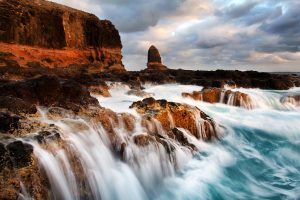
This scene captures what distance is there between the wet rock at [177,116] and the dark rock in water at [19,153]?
4.93m

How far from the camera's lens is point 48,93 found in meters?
9.20

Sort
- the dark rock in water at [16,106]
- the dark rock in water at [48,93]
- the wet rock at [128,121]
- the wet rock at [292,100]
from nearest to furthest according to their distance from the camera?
the dark rock in water at [16,106]
the dark rock in water at [48,93]
the wet rock at [128,121]
the wet rock at [292,100]

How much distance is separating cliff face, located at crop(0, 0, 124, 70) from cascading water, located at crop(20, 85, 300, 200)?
28706 mm

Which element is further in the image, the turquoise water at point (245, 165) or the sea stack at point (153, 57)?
the sea stack at point (153, 57)

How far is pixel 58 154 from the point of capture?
661 cm

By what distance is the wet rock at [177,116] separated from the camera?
1063cm

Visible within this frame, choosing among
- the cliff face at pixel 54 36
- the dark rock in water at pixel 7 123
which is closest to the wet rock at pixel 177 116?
the dark rock in water at pixel 7 123

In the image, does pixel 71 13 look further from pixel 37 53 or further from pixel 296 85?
pixel 296 85

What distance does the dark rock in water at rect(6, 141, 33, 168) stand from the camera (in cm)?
559

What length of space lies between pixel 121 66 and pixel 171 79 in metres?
18.9

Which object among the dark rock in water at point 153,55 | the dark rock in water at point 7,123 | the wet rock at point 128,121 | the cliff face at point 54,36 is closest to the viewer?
the dark rock in water at point 7,123

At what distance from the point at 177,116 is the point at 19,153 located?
6.28 m

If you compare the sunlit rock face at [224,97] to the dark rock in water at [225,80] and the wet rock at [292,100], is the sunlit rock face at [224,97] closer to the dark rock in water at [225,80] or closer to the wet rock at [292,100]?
the wet rock at [292,100]

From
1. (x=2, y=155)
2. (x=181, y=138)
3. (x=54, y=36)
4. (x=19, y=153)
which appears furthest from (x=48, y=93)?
(x=54, y=36)
